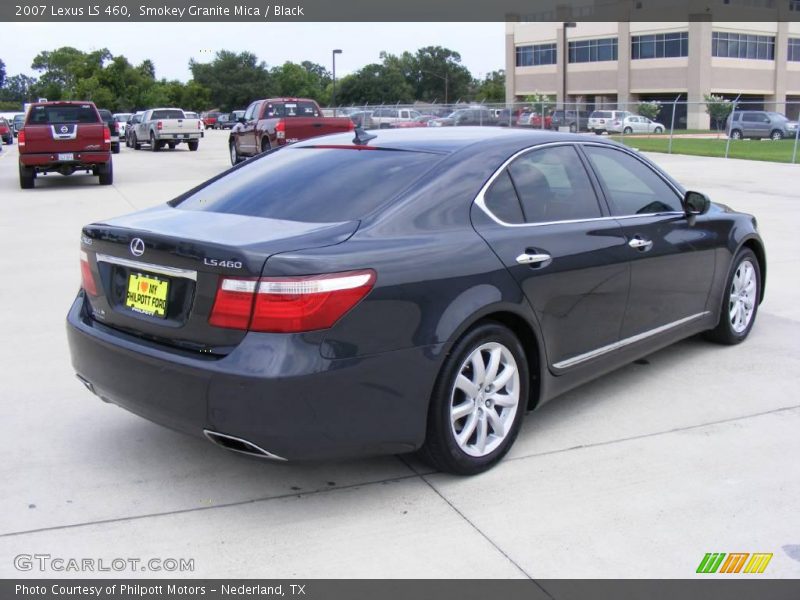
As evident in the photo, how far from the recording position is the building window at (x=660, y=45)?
69.4 meters

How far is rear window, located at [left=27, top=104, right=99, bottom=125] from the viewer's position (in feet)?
63.9

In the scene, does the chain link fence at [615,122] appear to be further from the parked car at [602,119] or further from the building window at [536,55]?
the building window at [536,55]

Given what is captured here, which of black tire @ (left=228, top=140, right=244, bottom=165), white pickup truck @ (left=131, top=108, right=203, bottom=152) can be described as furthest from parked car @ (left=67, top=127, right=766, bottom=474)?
white pickup truck @ (left=131, top=108, right=203, bottom=152)

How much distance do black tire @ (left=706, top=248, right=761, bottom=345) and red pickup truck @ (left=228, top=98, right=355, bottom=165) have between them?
14.7 meters

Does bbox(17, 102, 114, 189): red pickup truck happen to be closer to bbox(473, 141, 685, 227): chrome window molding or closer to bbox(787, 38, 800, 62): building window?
bbox(473, 141, 685, 227): chrome window molding

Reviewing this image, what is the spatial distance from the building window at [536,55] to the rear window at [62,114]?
68.4 metres

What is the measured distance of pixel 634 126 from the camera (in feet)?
161

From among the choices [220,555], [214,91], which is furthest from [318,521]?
[214,91]

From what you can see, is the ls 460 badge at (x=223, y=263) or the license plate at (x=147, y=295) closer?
the ls 460 badge at (x=223, y=263)

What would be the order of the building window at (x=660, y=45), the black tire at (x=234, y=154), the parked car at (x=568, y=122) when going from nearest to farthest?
the black tire at (x=234, y=154) < the parked car at (x=568, y=122) < the building window at (x=660, y=45)

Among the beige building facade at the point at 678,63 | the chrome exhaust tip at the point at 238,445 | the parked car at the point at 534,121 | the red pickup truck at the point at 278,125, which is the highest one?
the beige building facade at the point at 678,63

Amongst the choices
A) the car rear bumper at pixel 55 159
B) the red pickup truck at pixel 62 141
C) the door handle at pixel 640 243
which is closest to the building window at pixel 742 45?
the red pickup truck at pixel 62 141

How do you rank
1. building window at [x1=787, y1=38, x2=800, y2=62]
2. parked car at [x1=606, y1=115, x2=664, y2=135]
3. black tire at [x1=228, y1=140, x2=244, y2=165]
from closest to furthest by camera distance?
black tire at [x1=228, y1=140, x2=244, y2=165]
parked car at [x1=606, y1=115, x2=664, y2=135]
building window at [x1=787, y1=38, x2=800, y2=62]

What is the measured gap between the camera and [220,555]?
3467 mm
